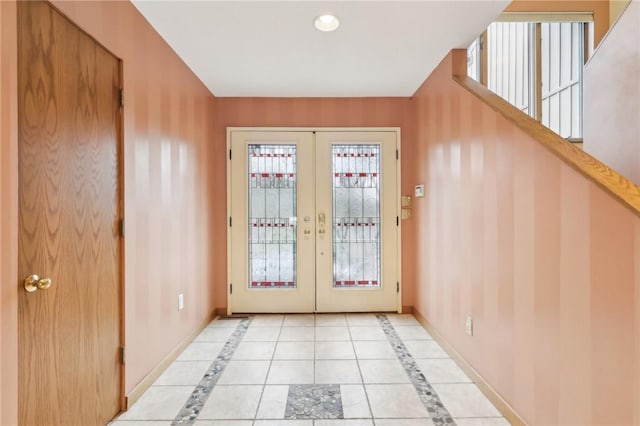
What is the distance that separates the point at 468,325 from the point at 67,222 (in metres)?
2.67

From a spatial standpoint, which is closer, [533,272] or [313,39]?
[533,272]

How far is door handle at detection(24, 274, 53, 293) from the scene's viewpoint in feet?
4.65

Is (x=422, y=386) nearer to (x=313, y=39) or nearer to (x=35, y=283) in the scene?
(x=35, y=283)

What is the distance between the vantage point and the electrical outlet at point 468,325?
2.54 m

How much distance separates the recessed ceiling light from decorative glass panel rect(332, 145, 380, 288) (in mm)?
1669

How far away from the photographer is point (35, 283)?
1.44 metres

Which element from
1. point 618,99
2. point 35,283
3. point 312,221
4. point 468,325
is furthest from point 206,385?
point 618,99

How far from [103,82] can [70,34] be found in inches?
11.7

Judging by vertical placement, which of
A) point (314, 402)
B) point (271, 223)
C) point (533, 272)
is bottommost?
point (314, 402)

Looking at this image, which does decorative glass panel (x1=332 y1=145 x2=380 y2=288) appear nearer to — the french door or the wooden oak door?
the french door

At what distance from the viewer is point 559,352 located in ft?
5.27

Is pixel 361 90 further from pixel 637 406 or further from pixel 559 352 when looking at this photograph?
pixel 637 406

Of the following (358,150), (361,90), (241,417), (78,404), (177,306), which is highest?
(361,90)

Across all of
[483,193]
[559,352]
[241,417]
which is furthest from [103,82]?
[559,352]
